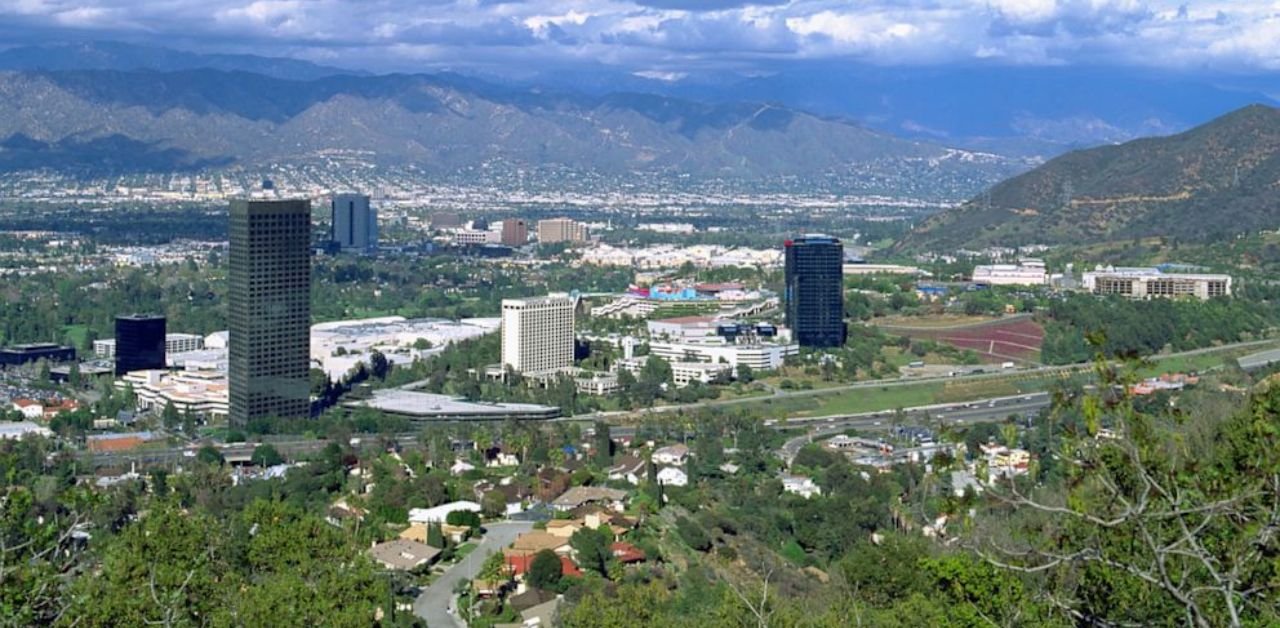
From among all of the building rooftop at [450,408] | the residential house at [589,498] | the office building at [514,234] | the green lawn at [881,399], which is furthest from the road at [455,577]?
the office building at [514,234]

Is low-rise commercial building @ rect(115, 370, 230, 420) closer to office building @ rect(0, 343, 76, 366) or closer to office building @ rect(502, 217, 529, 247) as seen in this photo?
office building @ rect(0, 343, 76, 366)

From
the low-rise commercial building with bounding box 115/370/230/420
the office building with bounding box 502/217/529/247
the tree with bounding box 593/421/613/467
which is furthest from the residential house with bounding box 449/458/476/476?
the office building with bounding box 502/217/529/247

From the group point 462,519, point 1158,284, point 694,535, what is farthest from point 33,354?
point 1158,284

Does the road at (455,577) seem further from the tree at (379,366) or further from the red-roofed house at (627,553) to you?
the tree at (379,366)

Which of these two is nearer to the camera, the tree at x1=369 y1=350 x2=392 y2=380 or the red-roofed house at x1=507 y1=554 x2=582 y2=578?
the red-roofed house at x1=507 y1=554 x2=582 y2=578

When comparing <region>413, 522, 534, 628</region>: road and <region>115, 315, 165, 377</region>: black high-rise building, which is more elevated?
<region>115, 315, 165, 377</region>: black high-rise building

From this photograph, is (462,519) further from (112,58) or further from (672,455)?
(112,58)
